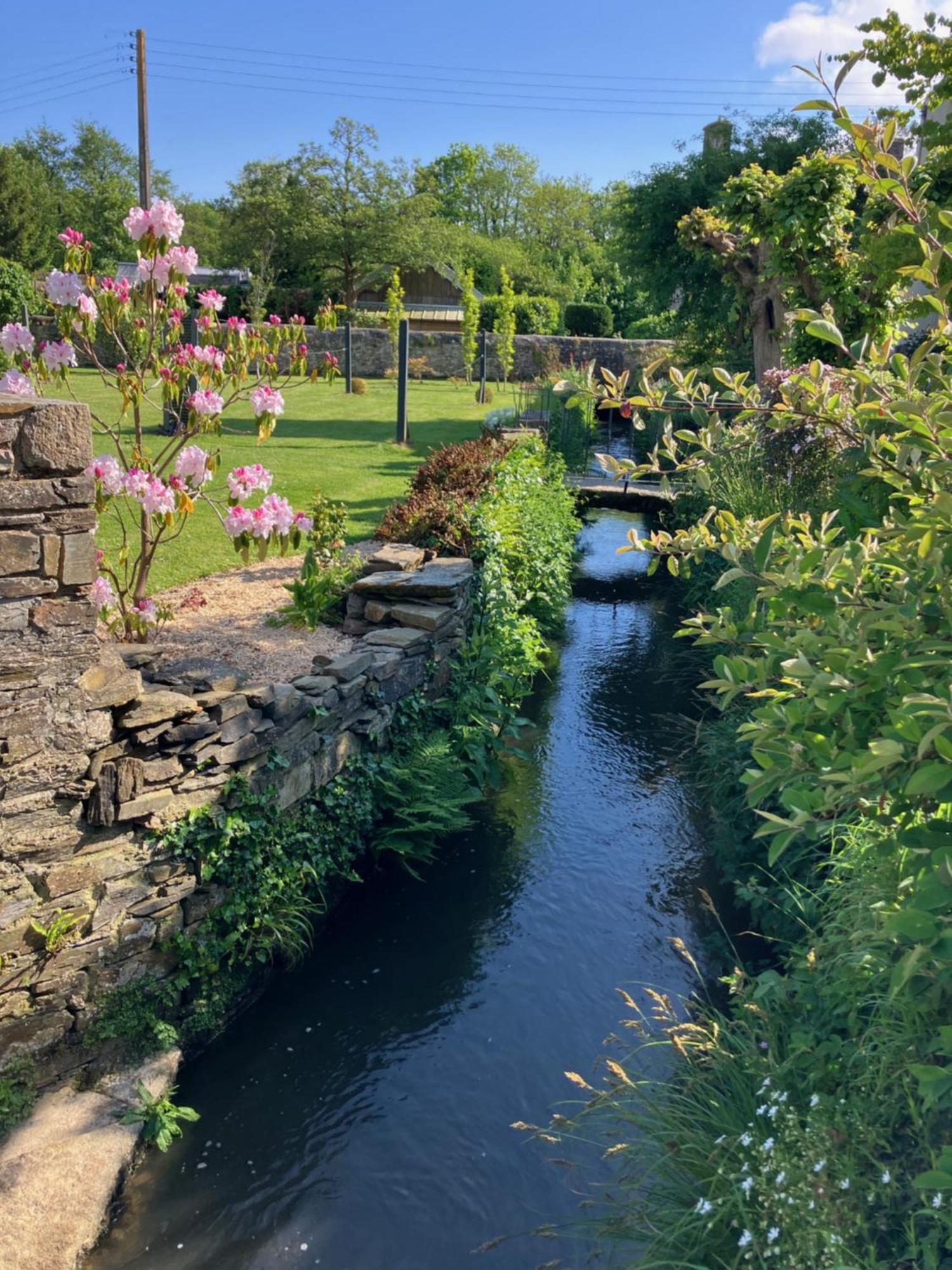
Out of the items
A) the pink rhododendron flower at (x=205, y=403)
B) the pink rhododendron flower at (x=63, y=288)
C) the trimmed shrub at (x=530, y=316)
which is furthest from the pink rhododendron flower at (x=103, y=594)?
the trimmed shrub at (x=530, y=316)

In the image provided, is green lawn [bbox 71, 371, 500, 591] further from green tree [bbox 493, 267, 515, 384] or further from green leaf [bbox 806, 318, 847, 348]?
green leaf [bbox 806, 318, 847, 348]

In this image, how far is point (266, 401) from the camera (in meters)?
5.26

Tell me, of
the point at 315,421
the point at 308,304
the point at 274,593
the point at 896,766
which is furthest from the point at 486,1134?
the point at 308,304

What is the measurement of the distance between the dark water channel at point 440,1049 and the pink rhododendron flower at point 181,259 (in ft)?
11.1

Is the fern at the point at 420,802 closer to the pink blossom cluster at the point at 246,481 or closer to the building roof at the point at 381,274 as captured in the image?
the pink blossom cluster at the point at 246,481

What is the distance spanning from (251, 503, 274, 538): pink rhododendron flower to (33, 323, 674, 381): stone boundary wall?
18.6m

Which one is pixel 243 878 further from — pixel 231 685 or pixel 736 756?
pixel 736 756

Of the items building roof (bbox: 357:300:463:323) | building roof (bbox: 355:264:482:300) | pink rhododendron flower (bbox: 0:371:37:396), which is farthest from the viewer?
building roof (bbox: 355:264:482:300)

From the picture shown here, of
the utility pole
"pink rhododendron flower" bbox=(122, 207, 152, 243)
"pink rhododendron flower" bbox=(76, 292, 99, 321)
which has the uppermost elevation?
the utility pole

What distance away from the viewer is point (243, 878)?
439cm

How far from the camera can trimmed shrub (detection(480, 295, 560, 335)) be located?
29891 millimetres

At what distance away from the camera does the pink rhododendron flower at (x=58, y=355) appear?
16.4ft

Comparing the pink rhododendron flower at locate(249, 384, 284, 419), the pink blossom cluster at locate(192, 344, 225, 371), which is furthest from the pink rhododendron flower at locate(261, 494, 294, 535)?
the pink blossom cluster at locate(192, 344, 225, 371)

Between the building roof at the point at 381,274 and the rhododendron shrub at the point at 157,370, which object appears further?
the building roof at the point at 381,274
